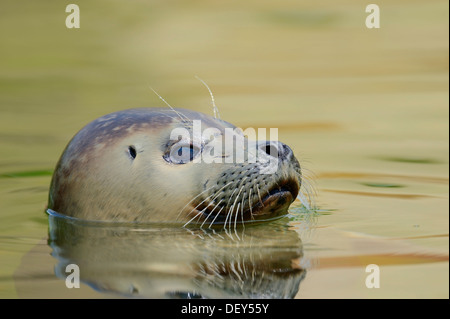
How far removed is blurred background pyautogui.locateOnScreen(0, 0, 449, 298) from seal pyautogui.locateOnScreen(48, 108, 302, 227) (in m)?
0.41

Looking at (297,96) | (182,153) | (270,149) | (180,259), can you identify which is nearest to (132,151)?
(182,153)

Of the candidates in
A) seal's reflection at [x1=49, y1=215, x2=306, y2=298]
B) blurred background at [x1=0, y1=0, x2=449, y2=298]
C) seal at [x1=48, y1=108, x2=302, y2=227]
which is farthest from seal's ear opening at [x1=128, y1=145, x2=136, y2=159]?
blurred background at [x1=0, y1=0, x2=449, y2=298]

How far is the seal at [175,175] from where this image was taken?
6.05 metres

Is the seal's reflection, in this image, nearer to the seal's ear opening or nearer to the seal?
the seal

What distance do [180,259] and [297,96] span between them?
6.65 meters

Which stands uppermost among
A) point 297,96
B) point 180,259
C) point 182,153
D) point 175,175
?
point 297,96

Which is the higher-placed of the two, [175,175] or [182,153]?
[182,153]

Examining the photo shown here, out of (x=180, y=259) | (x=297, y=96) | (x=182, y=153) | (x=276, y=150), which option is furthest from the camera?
(x=297, y=96)

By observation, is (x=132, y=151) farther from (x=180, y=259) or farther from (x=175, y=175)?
(x=180, y=259)

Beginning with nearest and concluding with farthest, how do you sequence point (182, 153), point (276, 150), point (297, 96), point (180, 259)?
1. point (180, 259)
2. point (276, 150)
3. point (182, 153)
4. point (297, 96)

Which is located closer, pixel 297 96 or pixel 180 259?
pixel 180 259

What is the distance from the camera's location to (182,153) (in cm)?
620

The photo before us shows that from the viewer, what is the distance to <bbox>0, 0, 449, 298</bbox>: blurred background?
19.3 ft

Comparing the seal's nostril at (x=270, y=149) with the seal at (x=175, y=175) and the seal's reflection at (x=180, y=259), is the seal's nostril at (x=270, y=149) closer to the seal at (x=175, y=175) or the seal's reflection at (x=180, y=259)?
the seal at (x=175, y=175)
